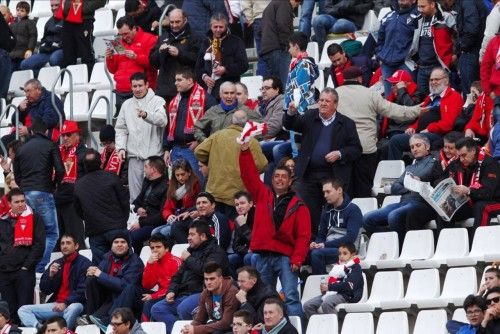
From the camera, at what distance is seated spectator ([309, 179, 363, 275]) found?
56.4ft

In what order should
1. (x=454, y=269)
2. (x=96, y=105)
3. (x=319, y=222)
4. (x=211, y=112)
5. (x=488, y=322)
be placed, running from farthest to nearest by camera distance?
1. (x=96, y=105)
2. (x=211, y=112)
3. (x=319, y=222)
4. (x=454, y=269)
5. (x=488, y=322)

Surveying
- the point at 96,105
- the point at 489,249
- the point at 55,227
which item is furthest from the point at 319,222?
the point at 96,105

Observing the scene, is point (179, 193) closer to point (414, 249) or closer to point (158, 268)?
point (158, 268)

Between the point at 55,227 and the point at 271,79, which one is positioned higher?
the point at 271,79

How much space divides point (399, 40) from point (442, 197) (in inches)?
131

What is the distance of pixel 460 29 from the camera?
63.8 feet

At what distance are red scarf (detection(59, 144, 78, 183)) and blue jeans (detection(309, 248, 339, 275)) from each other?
3796 mm

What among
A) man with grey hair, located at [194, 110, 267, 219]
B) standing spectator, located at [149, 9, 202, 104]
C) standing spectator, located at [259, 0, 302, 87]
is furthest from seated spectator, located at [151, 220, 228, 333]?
standing spectator, located at [259, 0, 302, 87]

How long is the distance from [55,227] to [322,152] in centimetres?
325

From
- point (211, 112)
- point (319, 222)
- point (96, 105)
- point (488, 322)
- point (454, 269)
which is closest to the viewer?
point (488, 322)

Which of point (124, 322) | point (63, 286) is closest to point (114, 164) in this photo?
point (63, 286)

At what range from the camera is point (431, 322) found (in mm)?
15836

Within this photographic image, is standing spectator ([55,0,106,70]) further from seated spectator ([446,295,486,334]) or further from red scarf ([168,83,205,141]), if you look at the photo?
seated spectator ([446,295,486,334])

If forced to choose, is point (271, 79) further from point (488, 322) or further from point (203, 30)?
Answer: point (488, 322)
